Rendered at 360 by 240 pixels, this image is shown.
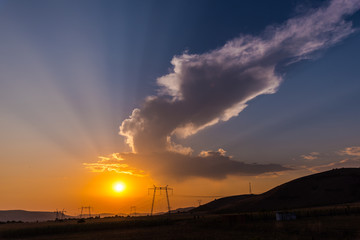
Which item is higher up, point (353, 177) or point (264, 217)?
point (353, 177)

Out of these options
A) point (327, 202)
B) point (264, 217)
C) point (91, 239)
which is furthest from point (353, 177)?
point (91, 239)

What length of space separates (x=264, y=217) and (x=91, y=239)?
48.5 meters

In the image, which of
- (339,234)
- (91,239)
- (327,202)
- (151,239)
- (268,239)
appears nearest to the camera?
(268,239)

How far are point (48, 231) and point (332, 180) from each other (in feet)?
589

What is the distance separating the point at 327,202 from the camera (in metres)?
168

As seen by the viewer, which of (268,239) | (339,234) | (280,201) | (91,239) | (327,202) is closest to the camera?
(268,239)

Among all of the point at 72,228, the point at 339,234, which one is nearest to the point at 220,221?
the point at 339,234

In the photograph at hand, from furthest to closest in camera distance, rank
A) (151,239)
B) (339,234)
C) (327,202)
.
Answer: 1. (327,202)
2. (151,239)
3. (339,234)

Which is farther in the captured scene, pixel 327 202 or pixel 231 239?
pixel 327 202

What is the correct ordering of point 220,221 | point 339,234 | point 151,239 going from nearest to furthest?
point 339,234 < point 151,239 < point 220,221

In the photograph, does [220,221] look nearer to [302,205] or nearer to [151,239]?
[151,239]

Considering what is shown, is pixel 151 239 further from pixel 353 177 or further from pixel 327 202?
pixel 353 177

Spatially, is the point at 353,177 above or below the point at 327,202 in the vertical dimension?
above

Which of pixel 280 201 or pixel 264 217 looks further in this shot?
pixel 280 201
